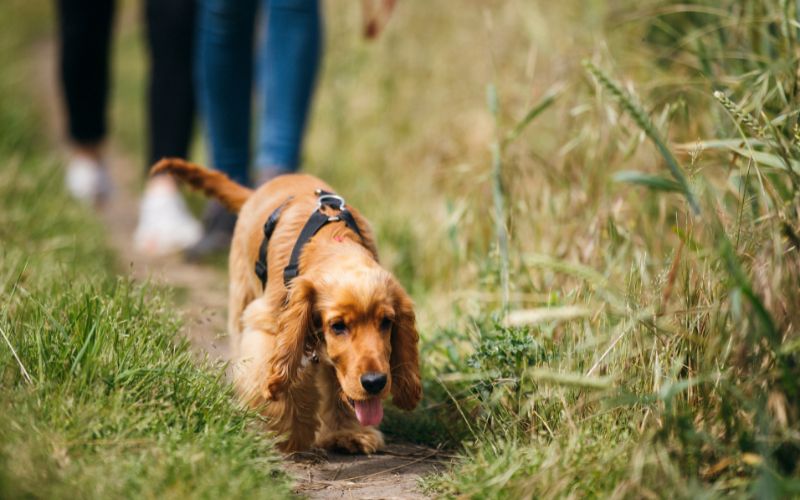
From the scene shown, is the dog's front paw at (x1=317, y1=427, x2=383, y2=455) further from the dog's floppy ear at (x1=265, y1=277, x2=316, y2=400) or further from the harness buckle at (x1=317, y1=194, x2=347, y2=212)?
the harness buckle at (x1=317, y1=194, x2=347, y2=212)

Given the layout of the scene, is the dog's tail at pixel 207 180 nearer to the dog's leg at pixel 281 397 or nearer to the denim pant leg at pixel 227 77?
the dog's leg at pixel 281 397

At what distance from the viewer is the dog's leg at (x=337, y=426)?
102 inches

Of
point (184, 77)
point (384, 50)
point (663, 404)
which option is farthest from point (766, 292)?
point (384, 50)

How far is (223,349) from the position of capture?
11.0ft

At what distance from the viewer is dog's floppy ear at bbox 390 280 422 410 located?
246 cm

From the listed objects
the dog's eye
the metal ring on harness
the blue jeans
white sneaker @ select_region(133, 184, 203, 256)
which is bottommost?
white sneaker @ select_region(133, 184, 203, 256)

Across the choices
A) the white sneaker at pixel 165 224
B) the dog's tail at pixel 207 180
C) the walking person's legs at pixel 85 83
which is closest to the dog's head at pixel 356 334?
the dog's tail at pixel 207 180

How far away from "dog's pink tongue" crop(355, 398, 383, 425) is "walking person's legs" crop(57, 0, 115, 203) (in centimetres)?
314

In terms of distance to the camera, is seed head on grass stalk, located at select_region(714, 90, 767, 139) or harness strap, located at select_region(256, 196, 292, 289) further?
harness strap, located at select_region(256, 196, 292, 289)

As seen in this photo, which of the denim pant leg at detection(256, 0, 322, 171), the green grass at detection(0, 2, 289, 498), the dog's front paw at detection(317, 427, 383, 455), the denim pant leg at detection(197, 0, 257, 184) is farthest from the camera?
the denim pant leg at detection(197, 0, 257, 184)

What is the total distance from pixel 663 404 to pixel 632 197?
4.64 feet

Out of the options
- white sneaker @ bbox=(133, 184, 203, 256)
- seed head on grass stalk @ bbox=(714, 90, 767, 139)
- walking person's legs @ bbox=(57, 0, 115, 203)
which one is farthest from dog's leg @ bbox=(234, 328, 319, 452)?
walking person's legs @ bbox=(57, 0, 115, 203)

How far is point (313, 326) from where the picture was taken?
249 cm

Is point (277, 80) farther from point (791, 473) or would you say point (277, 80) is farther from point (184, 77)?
point (791, 473)
